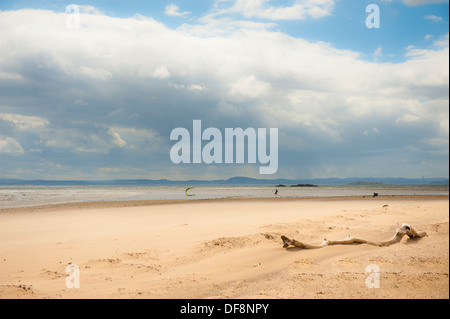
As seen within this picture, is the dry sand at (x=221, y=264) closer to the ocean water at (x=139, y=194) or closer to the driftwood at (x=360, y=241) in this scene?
the driftwood at (x=360, y=241)

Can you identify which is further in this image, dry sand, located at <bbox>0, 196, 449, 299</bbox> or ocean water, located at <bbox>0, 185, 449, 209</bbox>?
ocean water, located at <bbox>0, 185, 449, 209</bbox>

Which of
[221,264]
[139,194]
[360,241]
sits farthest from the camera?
[139,194]

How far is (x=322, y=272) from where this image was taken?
20.5ft

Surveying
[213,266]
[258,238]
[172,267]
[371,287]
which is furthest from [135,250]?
[371,287]

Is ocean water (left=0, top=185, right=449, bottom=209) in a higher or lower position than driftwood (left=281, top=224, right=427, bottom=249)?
lower

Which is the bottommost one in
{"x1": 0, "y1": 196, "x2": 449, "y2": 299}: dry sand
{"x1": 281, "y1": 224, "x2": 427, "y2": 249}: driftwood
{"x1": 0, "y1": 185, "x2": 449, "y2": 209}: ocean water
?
{"x1": 0, "y1": 185, "x2": 449, "y2": 209}: ocean water

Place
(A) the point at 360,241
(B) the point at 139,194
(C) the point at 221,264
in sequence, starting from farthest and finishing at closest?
(B) the point at 139,194 < (A) the point at 360,241 < (C) the point at 221,264

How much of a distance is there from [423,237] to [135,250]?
7.25 m

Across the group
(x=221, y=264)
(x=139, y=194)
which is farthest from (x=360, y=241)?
(x=139, y=194)

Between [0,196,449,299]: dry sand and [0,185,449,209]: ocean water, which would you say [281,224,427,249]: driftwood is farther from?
[0,185,449,209]: ocean water

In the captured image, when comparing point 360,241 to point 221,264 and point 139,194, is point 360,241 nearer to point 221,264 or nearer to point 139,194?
point 221,264

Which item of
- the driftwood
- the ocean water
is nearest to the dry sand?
the driftwood

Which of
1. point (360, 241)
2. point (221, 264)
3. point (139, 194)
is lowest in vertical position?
point (139, 194)
